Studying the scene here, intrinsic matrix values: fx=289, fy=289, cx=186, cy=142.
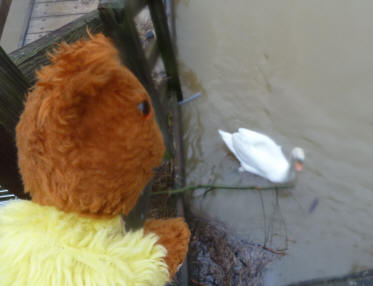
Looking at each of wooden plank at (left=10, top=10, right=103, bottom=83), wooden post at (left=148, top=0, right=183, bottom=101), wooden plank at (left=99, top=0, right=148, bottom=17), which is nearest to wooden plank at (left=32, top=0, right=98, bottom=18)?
wooden post at (left=148, top=0, right=183, bottom=101)

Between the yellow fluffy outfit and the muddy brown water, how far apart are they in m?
1.54

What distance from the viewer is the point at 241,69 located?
116 inches

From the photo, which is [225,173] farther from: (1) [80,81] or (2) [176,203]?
(1) [80,81]

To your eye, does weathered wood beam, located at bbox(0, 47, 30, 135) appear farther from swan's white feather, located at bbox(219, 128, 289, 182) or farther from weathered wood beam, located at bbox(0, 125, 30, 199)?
swan's white feather, located at bbox(219, 128, 289, 182)

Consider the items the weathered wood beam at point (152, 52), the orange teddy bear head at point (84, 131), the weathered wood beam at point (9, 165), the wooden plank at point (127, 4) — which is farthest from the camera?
the weathered wood beam at point (152, 52)

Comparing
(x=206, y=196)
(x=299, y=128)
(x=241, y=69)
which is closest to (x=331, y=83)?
(x=299, y=128)

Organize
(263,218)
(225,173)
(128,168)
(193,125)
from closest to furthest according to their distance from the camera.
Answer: (128,168) < (263,218) < (225,173) < (193,125)

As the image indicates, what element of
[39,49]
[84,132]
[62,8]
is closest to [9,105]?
[39,49]

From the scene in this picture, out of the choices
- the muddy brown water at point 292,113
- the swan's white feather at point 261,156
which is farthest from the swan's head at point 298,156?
the muddy brown water at point 292,113

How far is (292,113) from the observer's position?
266 cm

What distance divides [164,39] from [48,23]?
1.22m

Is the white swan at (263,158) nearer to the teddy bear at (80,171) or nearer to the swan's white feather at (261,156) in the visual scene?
the swan's white feather at (261,156)

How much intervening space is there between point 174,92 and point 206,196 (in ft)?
3.15

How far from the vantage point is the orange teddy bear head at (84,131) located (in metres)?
0.67
